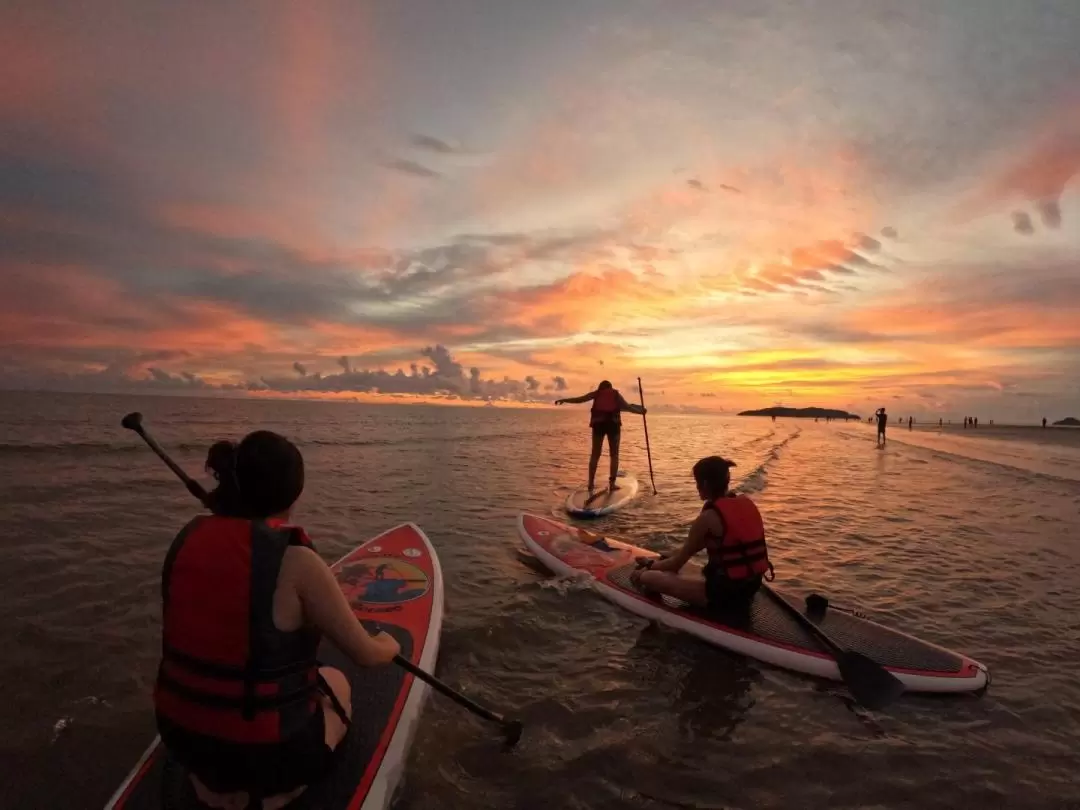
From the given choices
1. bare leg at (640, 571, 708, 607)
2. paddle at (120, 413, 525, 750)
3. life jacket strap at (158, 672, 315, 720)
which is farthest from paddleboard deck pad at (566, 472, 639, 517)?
life jacket strap at (158, 672, 315, 720)

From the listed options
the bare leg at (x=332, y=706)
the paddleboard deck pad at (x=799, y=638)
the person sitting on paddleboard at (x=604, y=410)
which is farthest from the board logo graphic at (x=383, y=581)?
the person sitting on paddleboard at (x=604, y=410)

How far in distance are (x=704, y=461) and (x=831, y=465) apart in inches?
958

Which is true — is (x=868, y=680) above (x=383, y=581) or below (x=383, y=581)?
below

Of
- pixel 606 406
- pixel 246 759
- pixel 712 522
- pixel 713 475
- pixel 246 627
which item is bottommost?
pixel 246 759

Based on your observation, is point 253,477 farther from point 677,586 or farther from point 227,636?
point 677,586

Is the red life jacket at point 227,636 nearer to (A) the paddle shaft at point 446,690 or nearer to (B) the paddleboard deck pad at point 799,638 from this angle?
(A) the paddle shaft at point 446,690

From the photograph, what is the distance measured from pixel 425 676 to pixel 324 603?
1588 millimetres

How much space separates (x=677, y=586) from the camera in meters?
6.65

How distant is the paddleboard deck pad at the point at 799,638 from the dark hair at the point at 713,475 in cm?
153


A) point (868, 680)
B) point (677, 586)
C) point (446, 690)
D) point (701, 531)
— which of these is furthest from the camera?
point (677, 586)

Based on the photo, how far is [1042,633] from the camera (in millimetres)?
6664

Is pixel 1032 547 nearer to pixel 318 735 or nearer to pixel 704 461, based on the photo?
pixel 704 461

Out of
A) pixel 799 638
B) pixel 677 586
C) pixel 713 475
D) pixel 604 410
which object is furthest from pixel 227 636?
pixel 604 410

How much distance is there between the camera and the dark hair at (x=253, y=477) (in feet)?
8.59
